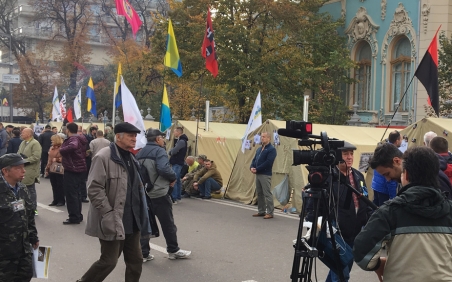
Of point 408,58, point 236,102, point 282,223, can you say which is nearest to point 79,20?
point 236,102

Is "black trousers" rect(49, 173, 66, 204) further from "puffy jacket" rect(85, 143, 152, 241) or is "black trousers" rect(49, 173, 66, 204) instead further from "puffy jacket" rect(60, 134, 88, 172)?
"puffy jacket" rect(85, 143, 152, 241)

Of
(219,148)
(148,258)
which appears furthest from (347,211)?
(219,148)

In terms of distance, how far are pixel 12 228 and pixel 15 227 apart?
0.03 m

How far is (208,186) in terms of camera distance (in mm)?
15078

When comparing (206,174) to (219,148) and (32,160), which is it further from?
(32,160)

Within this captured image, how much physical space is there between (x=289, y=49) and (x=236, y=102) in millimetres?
3313

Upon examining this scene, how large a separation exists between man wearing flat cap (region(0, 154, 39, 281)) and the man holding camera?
2.98 meters

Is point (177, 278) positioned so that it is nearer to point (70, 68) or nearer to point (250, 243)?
point (250, 243)

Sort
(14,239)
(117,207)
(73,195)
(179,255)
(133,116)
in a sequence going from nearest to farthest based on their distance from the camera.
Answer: (14,239), (117,207), (179,255), (133,116), (73,195)

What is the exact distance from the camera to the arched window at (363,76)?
2830 centimetres

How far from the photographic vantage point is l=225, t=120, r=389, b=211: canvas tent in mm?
12828

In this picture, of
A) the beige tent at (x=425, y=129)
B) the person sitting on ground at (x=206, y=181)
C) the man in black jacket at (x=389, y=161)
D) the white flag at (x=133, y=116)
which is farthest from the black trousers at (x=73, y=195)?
the man in black jacket at (x=389, y=161)

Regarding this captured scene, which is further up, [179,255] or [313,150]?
[313,150]

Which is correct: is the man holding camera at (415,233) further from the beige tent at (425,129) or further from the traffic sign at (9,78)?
the traffic sign at (9,78)
